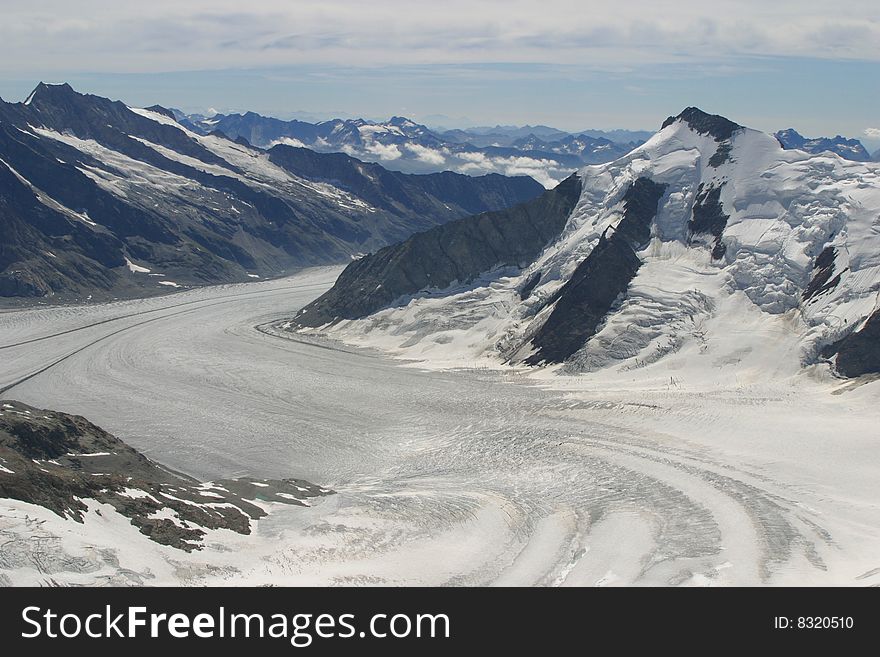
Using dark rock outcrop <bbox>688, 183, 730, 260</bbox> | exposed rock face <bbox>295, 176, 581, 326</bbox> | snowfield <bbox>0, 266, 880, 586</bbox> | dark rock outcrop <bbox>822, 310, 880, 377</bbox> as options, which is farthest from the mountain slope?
exposed rock face <bbox>295, 176, 581, 326</bbox>

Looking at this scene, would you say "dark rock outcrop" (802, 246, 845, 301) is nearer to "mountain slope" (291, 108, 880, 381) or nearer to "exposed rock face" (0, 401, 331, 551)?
"mountain slope" (291, 108, 880, 381)

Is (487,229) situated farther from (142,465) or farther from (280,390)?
(142,465)

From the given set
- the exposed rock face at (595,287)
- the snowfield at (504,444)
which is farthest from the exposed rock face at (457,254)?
the exposed rock face at (595,287)

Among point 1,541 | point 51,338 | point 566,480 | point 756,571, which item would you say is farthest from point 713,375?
point 51,338

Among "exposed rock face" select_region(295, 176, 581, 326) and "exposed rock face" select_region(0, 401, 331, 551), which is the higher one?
"exposed rock face" select_region(295, 176, 581, 326)

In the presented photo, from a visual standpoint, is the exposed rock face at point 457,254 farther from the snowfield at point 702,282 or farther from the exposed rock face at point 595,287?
the exposed rock face at point 595,287

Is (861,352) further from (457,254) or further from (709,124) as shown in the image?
(457,254)
